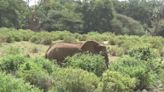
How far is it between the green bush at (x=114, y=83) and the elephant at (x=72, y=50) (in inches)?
155

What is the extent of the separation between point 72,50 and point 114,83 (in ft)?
16.5

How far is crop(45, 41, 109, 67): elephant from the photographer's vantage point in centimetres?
1455

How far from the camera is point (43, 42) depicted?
2655 centimetres

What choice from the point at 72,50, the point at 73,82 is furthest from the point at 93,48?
the point at 73,82

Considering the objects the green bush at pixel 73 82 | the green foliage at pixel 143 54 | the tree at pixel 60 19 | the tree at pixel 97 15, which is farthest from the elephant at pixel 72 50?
the tree at pixel 97 15

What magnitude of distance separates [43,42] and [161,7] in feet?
97.1

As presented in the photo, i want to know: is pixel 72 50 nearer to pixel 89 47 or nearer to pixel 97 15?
pixel 89 47

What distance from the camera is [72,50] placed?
14750mm

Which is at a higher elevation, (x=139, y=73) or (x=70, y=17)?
(x=139, y=73)

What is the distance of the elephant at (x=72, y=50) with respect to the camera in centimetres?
1455

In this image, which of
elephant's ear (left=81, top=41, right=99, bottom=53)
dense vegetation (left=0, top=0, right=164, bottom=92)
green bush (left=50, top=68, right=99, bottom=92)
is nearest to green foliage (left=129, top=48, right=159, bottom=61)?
dense vegetation (left=0, top=0, right=164, bottom=92)

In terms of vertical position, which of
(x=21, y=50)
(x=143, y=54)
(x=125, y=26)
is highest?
(x=143, y=54)

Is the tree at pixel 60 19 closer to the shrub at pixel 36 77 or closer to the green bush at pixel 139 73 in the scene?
the green bush at pixel 139 73

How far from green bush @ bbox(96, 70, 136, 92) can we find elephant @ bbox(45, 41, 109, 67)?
395 cm
